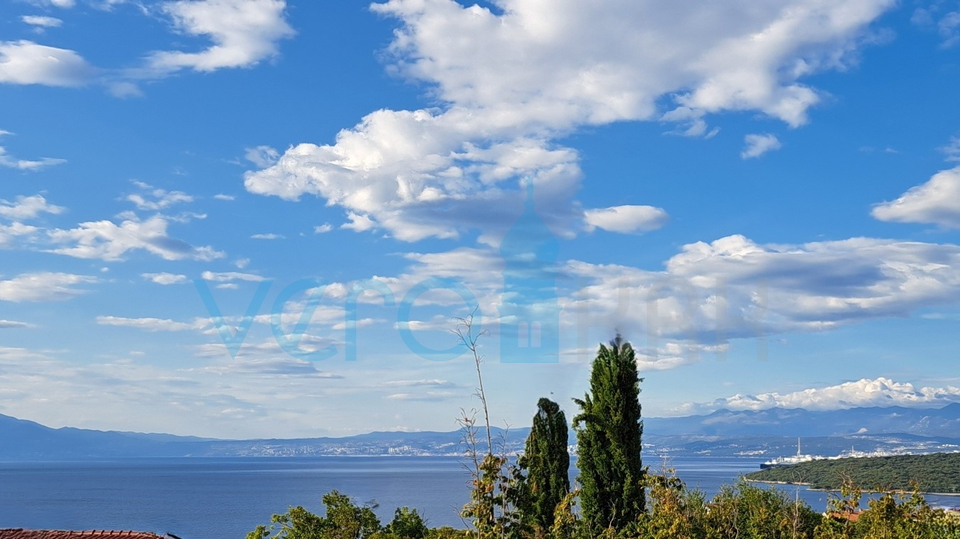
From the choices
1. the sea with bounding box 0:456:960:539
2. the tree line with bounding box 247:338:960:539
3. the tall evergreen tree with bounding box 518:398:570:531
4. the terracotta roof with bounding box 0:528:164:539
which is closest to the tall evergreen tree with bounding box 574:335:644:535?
the tree line with bounding box 247:338:960:539

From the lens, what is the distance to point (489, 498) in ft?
30.6

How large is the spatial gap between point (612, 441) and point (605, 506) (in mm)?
1416

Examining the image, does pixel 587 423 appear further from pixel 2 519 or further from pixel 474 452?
pixel 2 519

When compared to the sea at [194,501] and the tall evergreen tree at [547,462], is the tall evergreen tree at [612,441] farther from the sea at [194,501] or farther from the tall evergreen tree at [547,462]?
the sea at [194,501]

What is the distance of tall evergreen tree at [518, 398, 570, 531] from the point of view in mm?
19812

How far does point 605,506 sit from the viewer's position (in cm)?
1833

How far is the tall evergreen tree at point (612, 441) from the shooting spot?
18.2 m

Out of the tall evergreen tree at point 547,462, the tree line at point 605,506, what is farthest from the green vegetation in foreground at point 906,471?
the tree line at point 605,506

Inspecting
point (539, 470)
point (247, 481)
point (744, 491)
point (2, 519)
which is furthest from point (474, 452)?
point (247, 481)

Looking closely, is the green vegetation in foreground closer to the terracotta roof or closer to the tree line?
the tree line

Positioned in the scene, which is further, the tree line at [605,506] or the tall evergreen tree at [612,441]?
the tall evergreen tree at [612,441]

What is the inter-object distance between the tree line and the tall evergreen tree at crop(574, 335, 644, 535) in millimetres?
22

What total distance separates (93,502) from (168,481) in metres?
46.1

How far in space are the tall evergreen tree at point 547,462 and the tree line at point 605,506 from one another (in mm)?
25
